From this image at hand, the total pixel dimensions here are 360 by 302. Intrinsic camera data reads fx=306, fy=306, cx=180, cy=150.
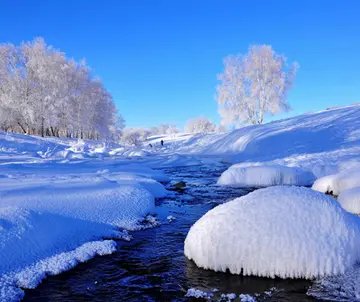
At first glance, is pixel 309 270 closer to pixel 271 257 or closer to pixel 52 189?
pixel 271 257

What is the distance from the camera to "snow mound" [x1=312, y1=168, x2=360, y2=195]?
8831mm

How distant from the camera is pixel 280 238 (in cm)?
397

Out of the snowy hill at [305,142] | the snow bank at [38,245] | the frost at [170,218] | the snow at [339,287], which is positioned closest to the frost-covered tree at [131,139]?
the snowy hill at [305,142]

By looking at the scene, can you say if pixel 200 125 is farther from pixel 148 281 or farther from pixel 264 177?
pixel 148 281

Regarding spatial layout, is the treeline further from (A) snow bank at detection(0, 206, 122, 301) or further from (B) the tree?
(A) snow bank at detection(0, 206, 122, 301)

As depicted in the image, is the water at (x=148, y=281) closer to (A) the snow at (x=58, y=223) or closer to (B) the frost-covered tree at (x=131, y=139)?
(A) the snow at (x=58, y=223)

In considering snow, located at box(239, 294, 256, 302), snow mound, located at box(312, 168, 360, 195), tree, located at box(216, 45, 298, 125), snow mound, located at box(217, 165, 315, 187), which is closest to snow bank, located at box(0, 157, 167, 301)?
snow, located at box(239, 294, 256, 302)

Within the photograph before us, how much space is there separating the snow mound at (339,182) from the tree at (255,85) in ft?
105

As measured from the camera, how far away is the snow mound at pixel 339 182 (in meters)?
8.83

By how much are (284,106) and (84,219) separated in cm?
3923

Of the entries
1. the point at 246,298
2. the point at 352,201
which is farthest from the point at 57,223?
the point at 352,201

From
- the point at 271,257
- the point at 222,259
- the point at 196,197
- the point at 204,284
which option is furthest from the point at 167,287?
the point at 196,197

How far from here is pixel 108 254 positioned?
468 centimetres

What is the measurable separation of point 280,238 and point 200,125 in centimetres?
9890
